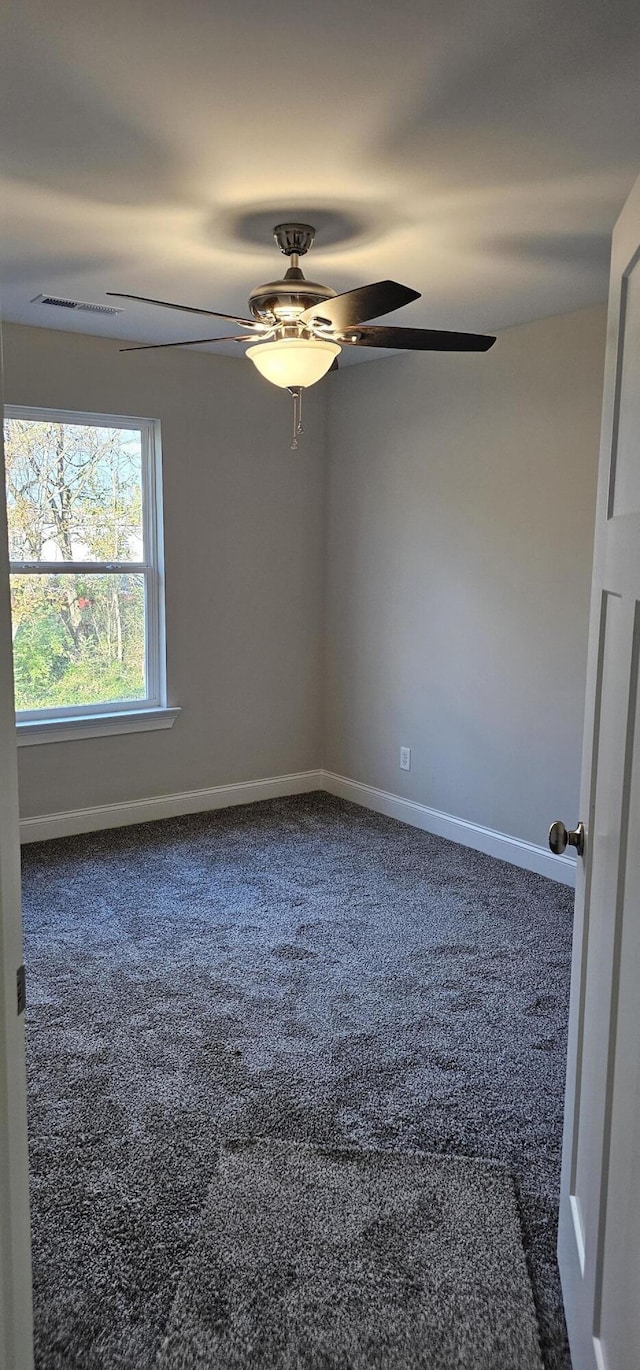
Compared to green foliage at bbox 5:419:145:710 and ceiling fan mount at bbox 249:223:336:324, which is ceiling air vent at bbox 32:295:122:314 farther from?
ceiling fan mount at bbox 249:223:336:324

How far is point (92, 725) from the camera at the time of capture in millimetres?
4543

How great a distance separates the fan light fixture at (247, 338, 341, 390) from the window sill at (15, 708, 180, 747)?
2.25 meters

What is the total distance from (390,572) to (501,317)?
1409mm

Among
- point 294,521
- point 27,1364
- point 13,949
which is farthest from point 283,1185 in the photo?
point 294,521

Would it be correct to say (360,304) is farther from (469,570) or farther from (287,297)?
(469,570)

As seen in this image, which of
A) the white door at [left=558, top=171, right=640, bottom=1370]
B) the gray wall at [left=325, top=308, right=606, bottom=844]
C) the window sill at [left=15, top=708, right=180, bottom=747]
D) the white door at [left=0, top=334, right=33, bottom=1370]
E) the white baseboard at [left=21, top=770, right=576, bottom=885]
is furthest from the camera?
the window sill at [left=15, top=708, right=180, bottom=747]

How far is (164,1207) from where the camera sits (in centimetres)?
205

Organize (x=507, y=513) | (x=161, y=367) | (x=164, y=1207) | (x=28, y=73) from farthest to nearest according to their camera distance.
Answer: (x=161, y=367) → (x=507, y=513) → (x=164, y=1207) → (x=28, y=73)

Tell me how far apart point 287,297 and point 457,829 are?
2.74 metres

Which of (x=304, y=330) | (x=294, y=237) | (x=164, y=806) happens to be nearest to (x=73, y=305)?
(x=294, y=237)

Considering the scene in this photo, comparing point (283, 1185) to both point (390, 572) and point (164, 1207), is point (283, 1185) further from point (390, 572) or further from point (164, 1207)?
point (390, 572)

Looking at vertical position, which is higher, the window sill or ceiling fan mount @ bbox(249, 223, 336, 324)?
ceiling fan mount @ bbox(249, 223, 336, 324)

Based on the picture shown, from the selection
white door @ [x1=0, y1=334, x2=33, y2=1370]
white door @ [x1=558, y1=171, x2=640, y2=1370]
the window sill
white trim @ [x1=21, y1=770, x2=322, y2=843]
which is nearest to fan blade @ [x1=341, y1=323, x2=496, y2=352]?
white door @ [x1=558, y1=171, x2=640, y2=1370]

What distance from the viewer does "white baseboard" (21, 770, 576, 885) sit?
420 cm
